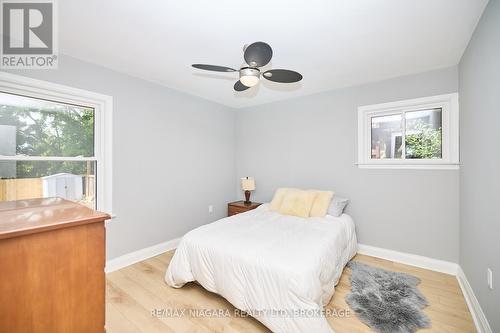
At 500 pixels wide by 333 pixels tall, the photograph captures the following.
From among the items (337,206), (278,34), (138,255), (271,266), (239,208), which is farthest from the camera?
(239,208)

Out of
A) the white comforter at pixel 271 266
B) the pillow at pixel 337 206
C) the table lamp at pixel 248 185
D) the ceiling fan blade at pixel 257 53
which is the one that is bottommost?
the white comforter at pixel 271 266

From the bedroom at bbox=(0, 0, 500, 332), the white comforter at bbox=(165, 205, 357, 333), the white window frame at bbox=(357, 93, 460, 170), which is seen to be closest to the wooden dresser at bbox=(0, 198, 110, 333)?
the bedroom at bbox=(0, 0, 500, 332)

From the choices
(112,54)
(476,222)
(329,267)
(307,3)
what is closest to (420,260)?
(476,222)

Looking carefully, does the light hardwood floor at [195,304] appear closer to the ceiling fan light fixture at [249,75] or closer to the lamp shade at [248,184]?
the lamp shade at [248,184]

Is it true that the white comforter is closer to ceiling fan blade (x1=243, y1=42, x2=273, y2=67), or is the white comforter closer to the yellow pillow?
the yellow pillow

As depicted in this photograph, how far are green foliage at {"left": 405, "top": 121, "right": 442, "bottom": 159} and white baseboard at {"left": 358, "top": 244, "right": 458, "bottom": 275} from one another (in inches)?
49.4

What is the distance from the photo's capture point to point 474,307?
183cm

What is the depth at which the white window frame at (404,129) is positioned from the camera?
8.22ft

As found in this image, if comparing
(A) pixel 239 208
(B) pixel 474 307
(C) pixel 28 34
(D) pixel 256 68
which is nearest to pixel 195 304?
(A) pixel 239 208

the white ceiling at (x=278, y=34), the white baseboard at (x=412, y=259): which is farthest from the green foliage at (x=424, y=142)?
the white baseboard at (x=412, y=259)

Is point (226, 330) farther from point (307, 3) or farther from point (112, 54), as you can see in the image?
point (112, 54)

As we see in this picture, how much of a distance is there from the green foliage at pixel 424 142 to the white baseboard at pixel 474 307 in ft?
4.40

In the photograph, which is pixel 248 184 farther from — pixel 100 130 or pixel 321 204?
pixel 100 130

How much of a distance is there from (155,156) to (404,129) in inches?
133
